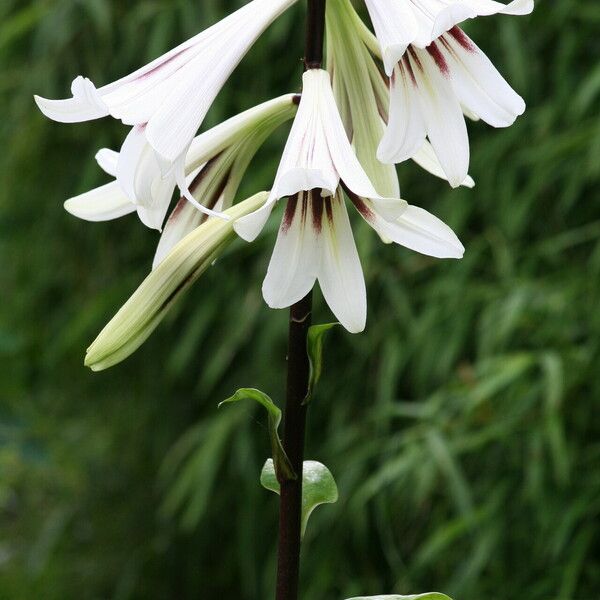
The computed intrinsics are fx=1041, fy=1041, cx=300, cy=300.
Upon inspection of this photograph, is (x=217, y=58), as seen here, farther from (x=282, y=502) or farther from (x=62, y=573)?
(x=62, y=573)

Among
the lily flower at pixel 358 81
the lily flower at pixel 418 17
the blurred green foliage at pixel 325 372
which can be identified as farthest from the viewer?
the blurred green foliage at pixel 325 372

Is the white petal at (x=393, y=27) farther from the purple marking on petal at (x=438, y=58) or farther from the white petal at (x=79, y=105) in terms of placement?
the white petal at (x=79, y=105)

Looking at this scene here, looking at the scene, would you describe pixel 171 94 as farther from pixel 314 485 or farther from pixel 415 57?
pixel 314 485

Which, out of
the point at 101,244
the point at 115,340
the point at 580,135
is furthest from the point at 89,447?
the point at 115,340

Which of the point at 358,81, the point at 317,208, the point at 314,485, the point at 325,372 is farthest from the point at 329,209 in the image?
the point at 325,372

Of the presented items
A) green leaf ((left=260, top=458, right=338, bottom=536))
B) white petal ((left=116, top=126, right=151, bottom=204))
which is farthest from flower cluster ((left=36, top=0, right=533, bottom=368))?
green leaf ((left=260, top=458, right=338, bottom=536))

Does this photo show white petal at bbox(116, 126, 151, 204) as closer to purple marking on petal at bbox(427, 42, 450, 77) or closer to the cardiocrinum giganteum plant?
the cardiocrinum giganteum plant

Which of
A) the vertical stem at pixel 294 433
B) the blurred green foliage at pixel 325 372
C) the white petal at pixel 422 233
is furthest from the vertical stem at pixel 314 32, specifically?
the blurred green foliage at pixel 325 372
